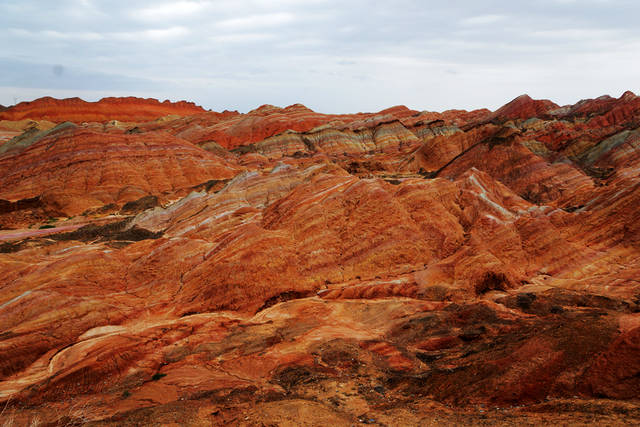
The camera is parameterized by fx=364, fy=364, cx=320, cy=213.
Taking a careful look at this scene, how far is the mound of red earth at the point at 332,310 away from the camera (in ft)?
27.4

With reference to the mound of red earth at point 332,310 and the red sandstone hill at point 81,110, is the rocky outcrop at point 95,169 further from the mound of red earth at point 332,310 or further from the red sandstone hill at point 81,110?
the red sandstone hill at point 81,110

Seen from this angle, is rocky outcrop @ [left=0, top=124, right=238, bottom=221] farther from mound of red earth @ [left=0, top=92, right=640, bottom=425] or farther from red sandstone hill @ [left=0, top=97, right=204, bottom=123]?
red sandstone hill @ [left=0, top=97, right=204, bottom=123]

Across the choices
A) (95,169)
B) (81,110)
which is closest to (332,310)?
(95,169)

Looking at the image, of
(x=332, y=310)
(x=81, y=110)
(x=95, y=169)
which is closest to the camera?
(x=332, y=310)

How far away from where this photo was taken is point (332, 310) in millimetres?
14492

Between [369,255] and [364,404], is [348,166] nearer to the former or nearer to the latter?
[369,255]

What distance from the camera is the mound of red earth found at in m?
8.36

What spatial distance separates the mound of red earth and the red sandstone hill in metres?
115

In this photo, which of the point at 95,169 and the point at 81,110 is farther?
the point at 81,110

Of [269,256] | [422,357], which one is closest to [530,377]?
[422,357]

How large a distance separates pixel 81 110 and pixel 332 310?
143 metres

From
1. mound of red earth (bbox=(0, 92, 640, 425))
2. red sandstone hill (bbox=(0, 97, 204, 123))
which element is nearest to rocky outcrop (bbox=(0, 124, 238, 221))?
mound of red earth (bbox=(0, 92, 640, 425))

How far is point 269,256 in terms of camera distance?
16.5 meters

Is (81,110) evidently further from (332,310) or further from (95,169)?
(332,310)
